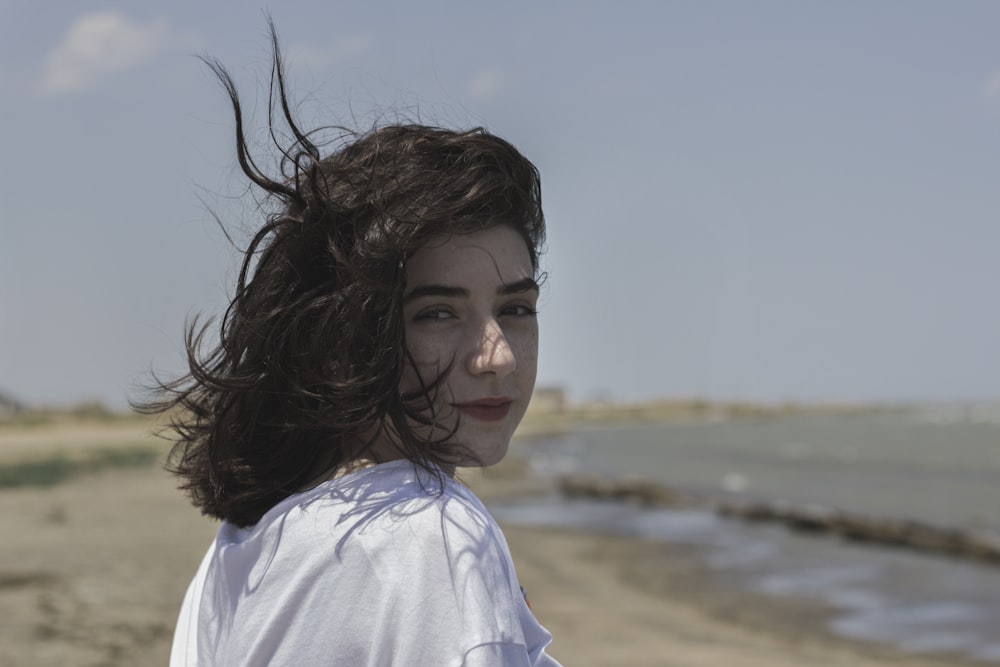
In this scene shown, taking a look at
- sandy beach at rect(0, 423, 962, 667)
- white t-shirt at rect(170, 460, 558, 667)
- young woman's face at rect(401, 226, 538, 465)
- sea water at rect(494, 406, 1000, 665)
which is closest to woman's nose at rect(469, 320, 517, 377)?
young woman's face at rect(401, 226, 538, 465)

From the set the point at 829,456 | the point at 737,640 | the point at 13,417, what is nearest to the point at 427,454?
the point at 737,640

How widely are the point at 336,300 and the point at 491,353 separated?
263 mm

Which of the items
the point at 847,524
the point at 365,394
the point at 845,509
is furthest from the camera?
the point at 845,509

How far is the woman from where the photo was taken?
133 centimetres

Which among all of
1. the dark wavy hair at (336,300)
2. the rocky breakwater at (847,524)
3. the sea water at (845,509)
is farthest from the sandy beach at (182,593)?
the dark wavy hair at (336,300)

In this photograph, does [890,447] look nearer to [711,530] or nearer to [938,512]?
[938,512]

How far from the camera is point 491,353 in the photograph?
1.64m

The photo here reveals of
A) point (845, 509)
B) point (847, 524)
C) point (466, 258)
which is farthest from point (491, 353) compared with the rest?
point (845, 509)

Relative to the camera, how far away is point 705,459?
4641 cm

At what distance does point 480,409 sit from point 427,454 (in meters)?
0.19

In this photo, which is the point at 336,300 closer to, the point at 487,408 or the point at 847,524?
the point at 487,408

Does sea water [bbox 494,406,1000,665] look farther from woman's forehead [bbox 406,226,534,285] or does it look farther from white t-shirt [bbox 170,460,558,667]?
white t-shirt [bbox 170,460,558,667]

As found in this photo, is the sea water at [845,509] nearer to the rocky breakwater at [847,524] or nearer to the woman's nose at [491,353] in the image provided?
the rocky breakwater at [847,524]

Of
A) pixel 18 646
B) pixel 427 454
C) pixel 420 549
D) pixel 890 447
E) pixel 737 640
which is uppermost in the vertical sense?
pixel 427 454
